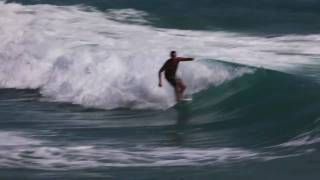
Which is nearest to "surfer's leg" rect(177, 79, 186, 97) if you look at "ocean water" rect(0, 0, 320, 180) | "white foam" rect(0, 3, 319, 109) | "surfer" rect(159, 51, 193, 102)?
"surfer" rect(159, 51, 193, 102)

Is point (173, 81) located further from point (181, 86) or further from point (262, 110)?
point (262, 110)

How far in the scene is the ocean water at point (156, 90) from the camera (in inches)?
482

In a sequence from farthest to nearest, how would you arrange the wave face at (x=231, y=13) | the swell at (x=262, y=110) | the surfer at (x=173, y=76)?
1. the wave face at (x=231, y=13)
2. the surfer at (x=173, y=76)
3. the swell at (x=262, y=110)

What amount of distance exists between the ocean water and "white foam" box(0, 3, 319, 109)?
4cm

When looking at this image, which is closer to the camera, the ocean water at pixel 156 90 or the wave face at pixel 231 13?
the ocean water at pixel 156 90

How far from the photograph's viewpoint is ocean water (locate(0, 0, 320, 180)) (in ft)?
40.1

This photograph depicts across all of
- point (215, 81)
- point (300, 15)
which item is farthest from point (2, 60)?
point (300, 15)

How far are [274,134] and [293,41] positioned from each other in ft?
26.0

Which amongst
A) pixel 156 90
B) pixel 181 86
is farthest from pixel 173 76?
pixel 156 90

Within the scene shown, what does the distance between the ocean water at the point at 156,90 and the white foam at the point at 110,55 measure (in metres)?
0.04

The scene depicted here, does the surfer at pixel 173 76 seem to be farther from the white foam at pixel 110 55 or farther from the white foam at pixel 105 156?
the white foam at pixel 105 156

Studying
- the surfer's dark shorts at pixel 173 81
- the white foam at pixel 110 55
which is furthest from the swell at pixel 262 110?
the white foam at pixel 110 55

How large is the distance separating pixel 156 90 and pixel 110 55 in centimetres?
231

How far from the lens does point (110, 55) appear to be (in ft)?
65.5
